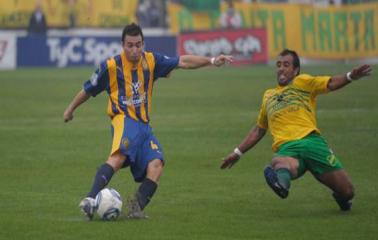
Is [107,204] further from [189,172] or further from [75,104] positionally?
[189,172]

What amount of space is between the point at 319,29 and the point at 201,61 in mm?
32246

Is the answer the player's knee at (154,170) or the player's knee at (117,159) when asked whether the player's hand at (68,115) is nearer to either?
the player's knee at (117,159)

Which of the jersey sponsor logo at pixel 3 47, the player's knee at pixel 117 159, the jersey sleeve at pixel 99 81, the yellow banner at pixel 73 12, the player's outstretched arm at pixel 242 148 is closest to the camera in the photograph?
the player's knee at pixel 117 159

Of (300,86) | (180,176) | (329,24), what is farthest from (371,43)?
(300,86)

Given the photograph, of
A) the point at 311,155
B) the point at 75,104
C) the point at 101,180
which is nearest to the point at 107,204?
the point at 101,180

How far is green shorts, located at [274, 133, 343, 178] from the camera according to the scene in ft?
36.2

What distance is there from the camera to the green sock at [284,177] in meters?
10.5

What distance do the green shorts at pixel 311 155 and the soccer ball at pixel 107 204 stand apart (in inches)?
66.7

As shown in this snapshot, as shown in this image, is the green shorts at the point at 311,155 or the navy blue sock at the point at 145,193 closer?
the navy blue sock at the point at 145,193

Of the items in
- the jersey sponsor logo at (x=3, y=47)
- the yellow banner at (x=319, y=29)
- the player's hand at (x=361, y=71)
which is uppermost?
the player's hand at (x=361, y=71)

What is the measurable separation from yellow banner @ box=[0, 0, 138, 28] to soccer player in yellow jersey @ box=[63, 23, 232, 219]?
34552 mm

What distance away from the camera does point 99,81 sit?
11.0 meters

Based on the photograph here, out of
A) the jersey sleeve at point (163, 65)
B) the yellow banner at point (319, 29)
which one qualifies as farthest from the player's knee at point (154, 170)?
the yellow banner at point (319, 29)

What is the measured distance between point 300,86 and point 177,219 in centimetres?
180
